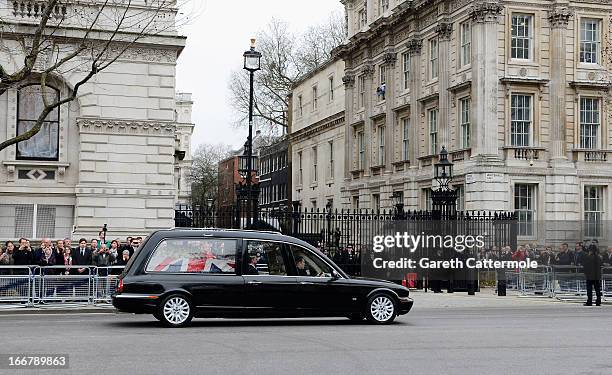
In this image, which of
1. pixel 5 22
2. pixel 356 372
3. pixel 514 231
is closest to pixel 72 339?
pixel 356 372

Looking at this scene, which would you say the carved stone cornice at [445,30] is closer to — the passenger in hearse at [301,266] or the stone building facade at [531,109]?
the stone building facade at [531,109]

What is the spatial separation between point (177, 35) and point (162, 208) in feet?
19.0

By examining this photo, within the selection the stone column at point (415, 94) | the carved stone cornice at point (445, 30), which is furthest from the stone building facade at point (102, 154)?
the stone column at point (415, 94)

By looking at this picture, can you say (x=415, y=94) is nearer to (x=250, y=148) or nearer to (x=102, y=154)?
(x=250, y=148)

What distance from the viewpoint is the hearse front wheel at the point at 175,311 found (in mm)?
15812

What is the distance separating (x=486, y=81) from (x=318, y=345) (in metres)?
28.9

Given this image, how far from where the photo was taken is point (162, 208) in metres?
30.4

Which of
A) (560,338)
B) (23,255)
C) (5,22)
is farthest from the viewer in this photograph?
(5,22)

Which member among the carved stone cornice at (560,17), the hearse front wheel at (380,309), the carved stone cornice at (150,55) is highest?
the carved stone cornice at (560,17)

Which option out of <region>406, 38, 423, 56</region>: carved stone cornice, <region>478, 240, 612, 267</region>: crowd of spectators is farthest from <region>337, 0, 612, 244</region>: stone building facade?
<region>478, 240, 612, 267</region>: crowd of spectators

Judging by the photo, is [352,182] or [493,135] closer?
[493,135]

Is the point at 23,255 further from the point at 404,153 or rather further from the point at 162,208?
the point at 404,153

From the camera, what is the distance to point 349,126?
58562 millimetres

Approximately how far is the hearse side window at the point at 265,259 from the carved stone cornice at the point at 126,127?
14407 millimetres
